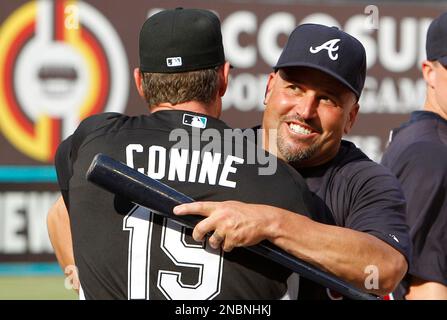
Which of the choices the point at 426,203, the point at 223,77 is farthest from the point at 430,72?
the point at 223,77

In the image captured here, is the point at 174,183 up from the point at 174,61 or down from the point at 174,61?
down

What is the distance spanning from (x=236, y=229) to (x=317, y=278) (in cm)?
32

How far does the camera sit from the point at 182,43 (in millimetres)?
3215

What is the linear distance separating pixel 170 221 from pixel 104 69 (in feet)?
25.0

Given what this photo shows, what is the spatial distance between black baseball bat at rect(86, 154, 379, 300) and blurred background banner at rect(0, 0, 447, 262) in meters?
6.84

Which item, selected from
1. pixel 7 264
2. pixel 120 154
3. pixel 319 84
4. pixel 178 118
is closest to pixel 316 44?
pixel 319 84

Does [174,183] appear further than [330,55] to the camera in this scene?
No

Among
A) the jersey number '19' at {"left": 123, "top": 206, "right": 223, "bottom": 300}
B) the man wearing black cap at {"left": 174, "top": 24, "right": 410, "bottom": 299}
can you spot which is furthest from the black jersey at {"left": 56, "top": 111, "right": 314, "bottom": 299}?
the man wearing black cap at {"left": 174, "top": 24, "right": 410, "bottom": 299}

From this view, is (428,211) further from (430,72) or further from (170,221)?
(170,221)

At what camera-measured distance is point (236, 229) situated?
2.89 m

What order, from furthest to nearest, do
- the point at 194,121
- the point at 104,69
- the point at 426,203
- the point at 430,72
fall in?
the point at 104,69 → the point at 430,72 → the point at 426,203 → the point at 194,121

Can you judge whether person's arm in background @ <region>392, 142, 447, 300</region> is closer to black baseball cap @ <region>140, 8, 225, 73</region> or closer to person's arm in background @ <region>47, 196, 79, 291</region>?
black baseball cap @ <region>140, 8, 225, 73</region>

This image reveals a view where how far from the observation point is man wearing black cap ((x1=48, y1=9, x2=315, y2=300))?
3.02 m
